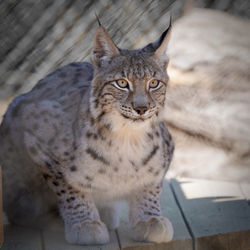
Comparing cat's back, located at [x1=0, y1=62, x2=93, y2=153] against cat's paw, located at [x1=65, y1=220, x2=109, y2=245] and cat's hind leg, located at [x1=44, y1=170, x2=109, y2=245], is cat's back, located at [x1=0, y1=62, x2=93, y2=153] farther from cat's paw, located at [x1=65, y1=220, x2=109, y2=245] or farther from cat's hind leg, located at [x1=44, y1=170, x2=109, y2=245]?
cat's paw, located at [x1=65, y1=220, x2=109, y2=245]

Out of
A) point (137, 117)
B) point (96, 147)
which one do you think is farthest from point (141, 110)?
point (96, 147)

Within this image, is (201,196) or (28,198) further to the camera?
(201,196)

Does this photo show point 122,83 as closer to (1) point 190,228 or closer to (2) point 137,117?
(2) point 137,117

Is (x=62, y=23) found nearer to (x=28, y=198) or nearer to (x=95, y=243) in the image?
(x=28, y=198)

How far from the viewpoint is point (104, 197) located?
3051mm

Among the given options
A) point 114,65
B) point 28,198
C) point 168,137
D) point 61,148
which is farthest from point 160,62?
point 28,198

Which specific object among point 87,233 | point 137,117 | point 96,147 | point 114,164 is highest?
point 137,117

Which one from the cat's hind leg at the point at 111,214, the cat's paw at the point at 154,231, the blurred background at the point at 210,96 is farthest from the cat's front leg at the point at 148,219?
the blurred background at the point at 210,96

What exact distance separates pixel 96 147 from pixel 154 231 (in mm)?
602

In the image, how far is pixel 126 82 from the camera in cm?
277

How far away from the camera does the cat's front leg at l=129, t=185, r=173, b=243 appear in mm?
2895

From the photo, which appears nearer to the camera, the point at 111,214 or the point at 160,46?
the point at 160,46

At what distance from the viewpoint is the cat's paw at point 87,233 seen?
112 inches

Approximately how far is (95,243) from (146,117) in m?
0.80
